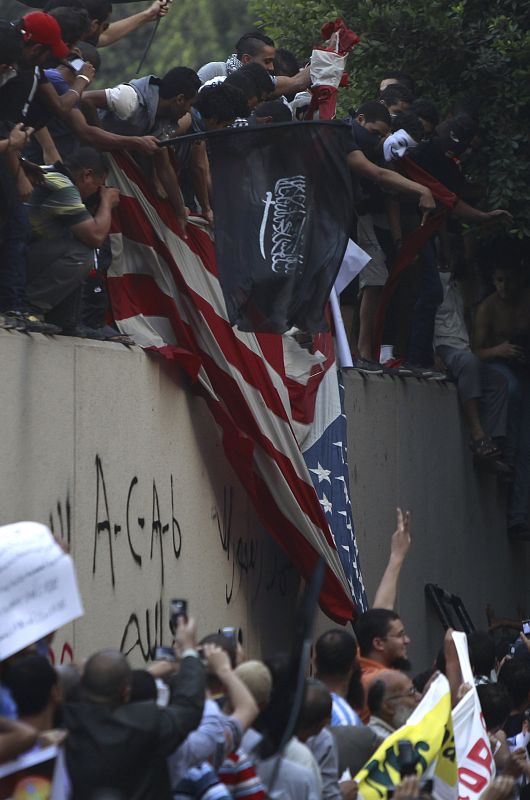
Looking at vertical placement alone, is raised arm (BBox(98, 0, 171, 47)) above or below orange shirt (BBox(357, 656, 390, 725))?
above

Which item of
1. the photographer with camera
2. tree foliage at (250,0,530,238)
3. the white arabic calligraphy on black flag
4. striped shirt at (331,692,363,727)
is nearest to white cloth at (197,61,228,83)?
the white arabic calligraphy on black flag

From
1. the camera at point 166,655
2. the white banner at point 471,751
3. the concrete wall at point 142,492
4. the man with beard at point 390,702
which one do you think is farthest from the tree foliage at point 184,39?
the camera at point 166,655

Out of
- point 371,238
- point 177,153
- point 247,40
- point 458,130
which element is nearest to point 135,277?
point 177,153

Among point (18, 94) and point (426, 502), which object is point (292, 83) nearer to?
point (18, 94)

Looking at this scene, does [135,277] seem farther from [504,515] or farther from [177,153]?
[504,515]

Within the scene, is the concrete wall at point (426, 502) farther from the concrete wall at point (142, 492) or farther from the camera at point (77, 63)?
the camera at point (77, 63)

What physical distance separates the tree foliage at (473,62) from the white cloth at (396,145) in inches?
63.5

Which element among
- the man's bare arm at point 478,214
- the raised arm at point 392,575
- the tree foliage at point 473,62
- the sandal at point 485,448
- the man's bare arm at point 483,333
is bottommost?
the raised arm at point 392,575

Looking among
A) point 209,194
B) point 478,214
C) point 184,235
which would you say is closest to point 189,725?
point 184,235

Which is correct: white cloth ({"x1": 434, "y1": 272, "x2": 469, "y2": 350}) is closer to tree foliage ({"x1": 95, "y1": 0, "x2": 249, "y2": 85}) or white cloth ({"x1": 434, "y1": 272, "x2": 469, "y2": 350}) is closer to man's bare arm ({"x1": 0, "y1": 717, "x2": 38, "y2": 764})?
man's bare arm ({"x1": 0, "y1": 717, "x2": 38, "y2": 764})

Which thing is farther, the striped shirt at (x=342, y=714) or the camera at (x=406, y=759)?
the striped shirt at (x=342, y=714)

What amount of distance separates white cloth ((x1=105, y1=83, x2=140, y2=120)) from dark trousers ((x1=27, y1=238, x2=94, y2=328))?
1082mm

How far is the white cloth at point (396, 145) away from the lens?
12.6 meters

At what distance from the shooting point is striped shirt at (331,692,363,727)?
6.99 metres
